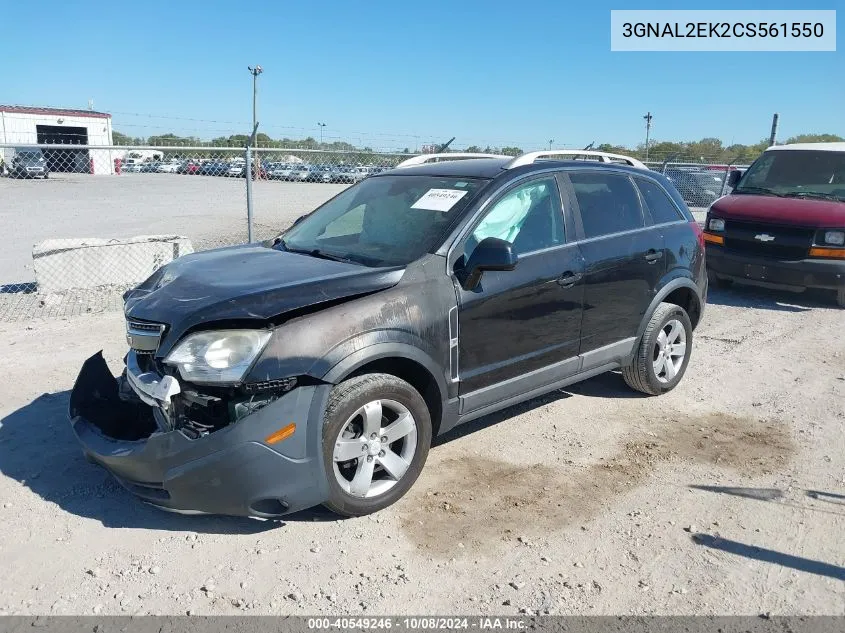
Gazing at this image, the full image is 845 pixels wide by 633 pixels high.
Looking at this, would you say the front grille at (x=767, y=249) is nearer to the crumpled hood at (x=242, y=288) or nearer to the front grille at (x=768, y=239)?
the front grille at (x=768, y=239)

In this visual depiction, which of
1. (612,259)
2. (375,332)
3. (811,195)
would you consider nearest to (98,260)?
(375,332)

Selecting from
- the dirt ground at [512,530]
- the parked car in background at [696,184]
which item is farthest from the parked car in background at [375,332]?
the parked car in background at [696,184]

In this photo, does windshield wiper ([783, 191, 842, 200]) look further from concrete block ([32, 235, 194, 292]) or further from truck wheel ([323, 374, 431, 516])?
concrete block ([32, 235, 194, 292])

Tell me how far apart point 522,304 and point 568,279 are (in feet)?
1.48

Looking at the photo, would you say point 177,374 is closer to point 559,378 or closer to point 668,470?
point 559,378

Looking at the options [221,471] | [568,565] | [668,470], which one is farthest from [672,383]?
[221,471]

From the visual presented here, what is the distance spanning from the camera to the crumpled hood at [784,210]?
8281 mm

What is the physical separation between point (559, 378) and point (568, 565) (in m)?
1.56

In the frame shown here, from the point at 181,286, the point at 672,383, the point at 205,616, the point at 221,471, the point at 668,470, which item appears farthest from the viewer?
the point at 672,383

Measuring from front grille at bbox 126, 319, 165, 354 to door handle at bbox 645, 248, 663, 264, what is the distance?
3422 millimetres

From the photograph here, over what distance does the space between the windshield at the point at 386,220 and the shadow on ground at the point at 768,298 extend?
5.84 meters

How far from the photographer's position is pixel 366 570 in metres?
3.18

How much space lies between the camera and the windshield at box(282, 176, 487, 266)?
4035 mm

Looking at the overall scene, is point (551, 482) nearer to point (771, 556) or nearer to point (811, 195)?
point (771, 556)
